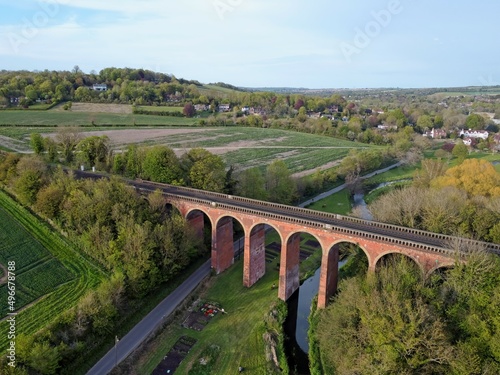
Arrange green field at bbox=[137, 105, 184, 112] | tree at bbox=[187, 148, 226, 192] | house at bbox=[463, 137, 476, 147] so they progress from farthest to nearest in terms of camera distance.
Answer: green field at bbox=[137, 105, 184, 112], house at bbox=[463, 137, 476, 147], tree at bbox=[187, 148, 226, 192]

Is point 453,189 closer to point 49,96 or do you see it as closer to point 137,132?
point 137,132

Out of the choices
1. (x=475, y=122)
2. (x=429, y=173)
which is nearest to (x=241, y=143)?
(x=429, y=173)

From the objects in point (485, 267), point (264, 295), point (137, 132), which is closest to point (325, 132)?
point (137, 132)

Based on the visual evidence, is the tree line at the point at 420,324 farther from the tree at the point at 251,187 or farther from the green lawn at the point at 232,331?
the tree at the point at 251,187

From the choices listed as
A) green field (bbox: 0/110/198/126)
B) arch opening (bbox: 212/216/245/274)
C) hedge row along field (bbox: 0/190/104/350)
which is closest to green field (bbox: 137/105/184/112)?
green field (bbox: 0/110/198/126)

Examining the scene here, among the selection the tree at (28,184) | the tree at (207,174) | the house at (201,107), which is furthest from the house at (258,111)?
the tree at (28,184)

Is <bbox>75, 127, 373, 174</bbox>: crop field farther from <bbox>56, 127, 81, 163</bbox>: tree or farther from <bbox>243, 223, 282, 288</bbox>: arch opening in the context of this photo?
<bbox>243, 223, 282, 288</bbox>: arch opening

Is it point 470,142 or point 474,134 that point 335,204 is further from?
point 474,134
